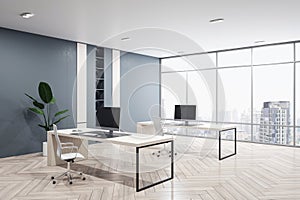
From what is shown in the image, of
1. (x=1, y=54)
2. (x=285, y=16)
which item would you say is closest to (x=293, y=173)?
(x=285, y=16)

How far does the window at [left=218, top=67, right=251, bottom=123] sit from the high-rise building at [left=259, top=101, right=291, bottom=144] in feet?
1.44

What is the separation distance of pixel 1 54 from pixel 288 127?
6827 millimetres

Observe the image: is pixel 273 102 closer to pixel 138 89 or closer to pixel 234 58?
pixel 234 58

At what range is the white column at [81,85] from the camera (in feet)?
22.4

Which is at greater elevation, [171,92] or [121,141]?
[171,92]

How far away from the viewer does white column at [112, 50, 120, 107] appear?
305 inches

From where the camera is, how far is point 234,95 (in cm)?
792

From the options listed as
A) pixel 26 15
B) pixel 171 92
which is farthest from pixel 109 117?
pixel 171 92

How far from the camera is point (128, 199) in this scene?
133 inches

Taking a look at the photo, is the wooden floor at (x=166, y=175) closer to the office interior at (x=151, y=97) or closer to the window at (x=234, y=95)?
the office interior at (x=151, y=97)

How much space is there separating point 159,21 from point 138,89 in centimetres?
395

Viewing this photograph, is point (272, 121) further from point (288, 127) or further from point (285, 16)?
point (285, 16)

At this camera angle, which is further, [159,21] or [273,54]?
[273,54]

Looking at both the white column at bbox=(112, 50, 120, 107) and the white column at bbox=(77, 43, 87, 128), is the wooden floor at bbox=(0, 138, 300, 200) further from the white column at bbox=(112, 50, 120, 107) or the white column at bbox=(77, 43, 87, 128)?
the white column at bbox=(112, 50, 120, 107)
